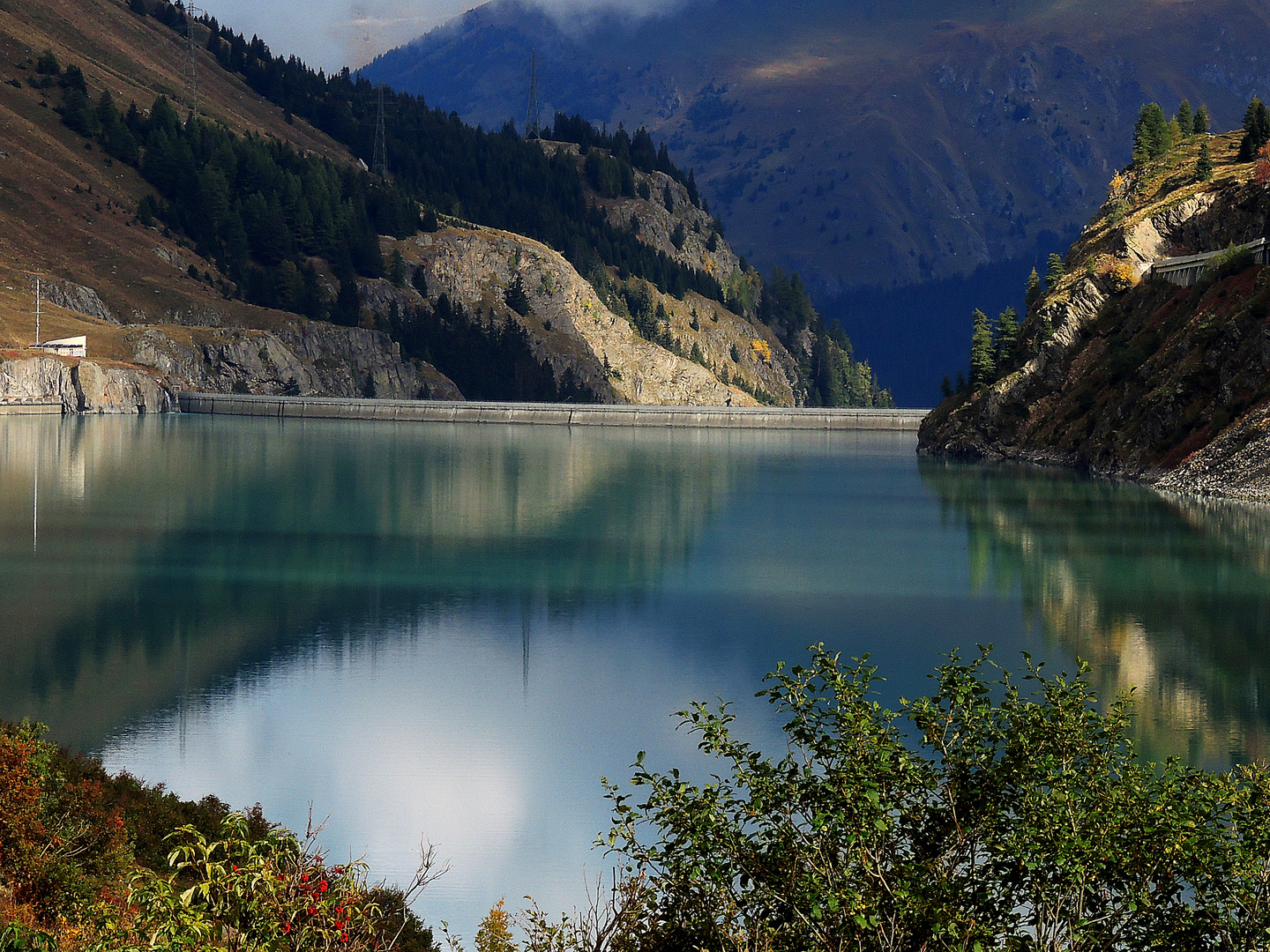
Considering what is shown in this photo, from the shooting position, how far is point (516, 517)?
7812 centimetres

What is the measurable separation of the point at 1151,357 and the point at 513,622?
73883 mm

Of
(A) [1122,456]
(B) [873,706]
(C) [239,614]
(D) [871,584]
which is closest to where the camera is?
(B) [873,706]

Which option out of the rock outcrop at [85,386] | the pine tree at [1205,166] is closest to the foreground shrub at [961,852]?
the pine tree at [1205,166]

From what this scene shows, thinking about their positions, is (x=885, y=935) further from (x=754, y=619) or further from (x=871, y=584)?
(x=871, y=584)

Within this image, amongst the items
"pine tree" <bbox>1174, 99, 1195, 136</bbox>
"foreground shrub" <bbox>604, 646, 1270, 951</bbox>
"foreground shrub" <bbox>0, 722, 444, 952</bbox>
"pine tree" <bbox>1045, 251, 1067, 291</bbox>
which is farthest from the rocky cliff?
"foreground shrub" <bbox>0, 722, 444, 952</bbox>

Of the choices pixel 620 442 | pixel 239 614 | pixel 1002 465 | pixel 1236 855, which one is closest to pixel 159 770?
pixel 239 614

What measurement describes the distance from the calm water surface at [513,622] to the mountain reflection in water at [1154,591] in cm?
18

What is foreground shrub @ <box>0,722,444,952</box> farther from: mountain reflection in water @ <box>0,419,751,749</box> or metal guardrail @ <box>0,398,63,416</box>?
metal guardrail @ <box>0,398,63,416</box>

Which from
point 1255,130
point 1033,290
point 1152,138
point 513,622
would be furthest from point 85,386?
A: point 513,622

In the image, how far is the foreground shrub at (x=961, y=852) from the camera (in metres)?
14.2

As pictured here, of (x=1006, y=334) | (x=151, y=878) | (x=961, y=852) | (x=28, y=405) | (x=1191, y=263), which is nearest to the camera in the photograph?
(x=151, y=878)

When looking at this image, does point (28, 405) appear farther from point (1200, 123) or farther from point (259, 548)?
point (1200, 123)

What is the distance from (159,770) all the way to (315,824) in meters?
4.24

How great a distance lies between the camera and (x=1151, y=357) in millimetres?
105750
